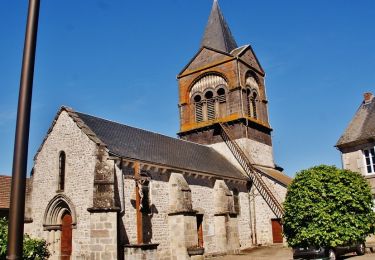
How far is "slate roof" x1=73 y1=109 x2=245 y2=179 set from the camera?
18.9 m

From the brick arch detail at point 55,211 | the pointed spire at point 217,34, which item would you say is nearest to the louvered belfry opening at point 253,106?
the pointed spire at point 217,34

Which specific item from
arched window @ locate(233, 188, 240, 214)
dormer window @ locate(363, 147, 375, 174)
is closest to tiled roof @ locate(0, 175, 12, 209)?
arched window @ locate(233, 188, 240, 214)

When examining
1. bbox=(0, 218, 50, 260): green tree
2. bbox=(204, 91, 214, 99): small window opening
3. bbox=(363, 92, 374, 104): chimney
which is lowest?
bbox=(0, 218, 50, 260): green tree

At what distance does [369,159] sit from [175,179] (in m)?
11.1

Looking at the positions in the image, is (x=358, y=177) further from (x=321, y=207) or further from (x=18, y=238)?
(x=18, y=238)

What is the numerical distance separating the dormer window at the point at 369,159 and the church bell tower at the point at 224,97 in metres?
7.77

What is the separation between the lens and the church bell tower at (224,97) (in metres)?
28.4

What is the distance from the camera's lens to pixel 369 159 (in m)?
22.0

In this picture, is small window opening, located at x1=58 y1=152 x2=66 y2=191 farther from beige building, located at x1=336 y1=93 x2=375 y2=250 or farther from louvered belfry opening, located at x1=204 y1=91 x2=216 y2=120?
beige building, located at x1=336 y1=93 x2=375 y2=250

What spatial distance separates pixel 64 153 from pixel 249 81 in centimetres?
1673

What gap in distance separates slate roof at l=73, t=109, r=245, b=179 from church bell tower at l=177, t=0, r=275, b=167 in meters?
2.26

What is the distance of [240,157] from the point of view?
26891 millimetres

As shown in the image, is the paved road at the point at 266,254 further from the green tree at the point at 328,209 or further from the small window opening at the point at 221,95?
the small window opening at the point at 221,95

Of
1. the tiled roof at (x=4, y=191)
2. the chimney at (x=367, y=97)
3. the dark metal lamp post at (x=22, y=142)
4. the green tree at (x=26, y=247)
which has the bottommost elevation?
the green tree at (x=26, y=247)
